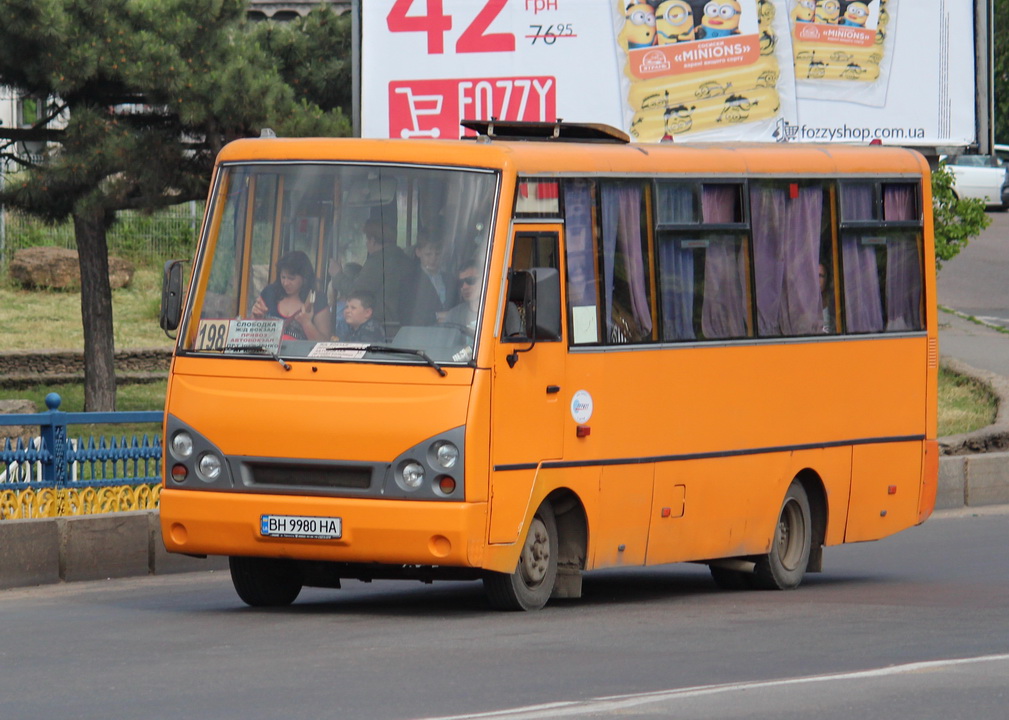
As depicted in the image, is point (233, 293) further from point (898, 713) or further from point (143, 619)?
point (898, 713)

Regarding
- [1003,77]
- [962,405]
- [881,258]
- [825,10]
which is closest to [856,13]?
[825,10]

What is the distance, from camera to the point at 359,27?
2236 centimetres

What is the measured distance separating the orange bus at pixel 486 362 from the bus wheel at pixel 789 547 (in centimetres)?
28

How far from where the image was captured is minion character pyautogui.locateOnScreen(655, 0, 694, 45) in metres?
22.4

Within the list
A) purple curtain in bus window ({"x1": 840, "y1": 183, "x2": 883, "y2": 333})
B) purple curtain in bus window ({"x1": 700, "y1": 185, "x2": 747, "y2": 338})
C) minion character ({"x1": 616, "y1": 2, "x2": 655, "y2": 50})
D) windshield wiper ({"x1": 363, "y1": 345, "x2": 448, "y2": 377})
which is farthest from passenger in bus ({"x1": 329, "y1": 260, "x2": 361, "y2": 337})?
minion character ({"x1": 616, "y1": 2, "x2": 655, "y2": 50})

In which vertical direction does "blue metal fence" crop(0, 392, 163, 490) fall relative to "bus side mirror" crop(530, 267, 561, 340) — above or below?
below

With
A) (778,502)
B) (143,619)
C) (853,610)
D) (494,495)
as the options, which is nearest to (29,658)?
(143,619)

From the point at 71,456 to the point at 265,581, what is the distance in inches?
99.7

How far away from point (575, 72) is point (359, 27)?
237 cm

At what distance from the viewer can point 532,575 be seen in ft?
36.9

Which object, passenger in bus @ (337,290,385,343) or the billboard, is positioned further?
the billboard

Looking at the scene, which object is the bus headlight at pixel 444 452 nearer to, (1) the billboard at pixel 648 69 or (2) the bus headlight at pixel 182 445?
(2) the bus headlight at pixel 182 445

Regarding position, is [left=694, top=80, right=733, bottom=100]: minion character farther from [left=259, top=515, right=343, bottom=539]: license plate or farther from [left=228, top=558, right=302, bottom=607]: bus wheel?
[left=259, top=515, right=343, bottom=539]: license plate

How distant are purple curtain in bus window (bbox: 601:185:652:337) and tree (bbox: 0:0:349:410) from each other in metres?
9.29
